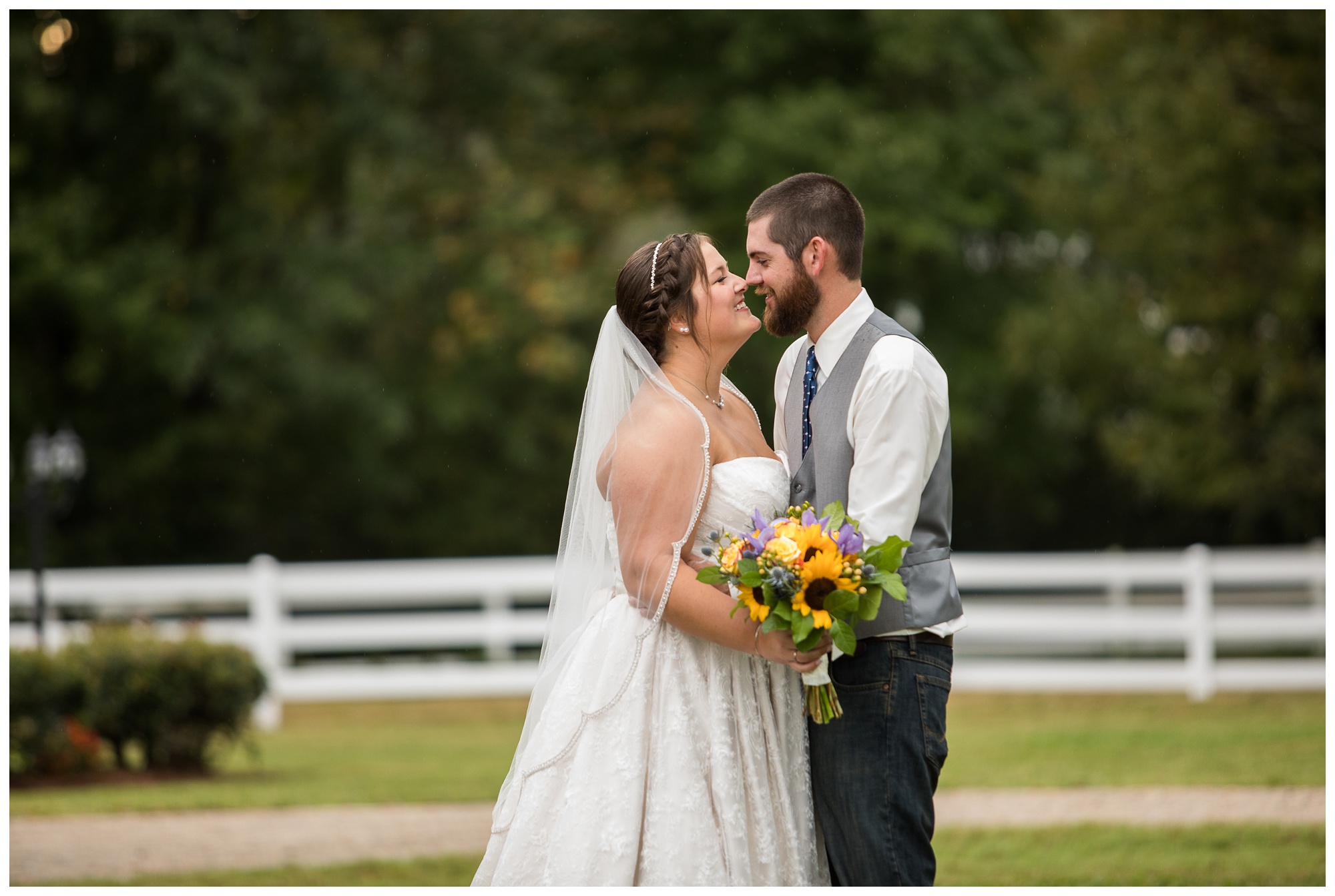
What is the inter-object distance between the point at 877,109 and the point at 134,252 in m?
10.3

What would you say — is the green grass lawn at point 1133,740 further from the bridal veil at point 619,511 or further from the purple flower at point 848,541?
the purple flower at point 848,541

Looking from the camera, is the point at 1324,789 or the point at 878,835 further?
the point at 1324,789

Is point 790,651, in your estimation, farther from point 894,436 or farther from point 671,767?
point 894,436

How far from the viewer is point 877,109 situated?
19.0 m

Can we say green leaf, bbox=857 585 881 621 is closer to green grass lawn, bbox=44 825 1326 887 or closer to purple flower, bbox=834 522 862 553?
purple flower, bbox=834 522 862 553

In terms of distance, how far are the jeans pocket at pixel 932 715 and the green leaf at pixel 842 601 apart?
39 cm

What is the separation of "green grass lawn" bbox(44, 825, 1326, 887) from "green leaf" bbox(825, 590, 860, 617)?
10.3 ft

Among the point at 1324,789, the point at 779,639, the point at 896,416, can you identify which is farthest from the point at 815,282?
the point at 1324,789

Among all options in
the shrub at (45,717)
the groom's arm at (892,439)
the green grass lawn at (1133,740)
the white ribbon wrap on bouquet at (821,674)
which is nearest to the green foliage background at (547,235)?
the green grass lawn at (1133,740)

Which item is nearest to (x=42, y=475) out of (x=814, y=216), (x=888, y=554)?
(x=814, y=216)

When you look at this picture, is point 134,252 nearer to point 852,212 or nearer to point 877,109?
point 877,109

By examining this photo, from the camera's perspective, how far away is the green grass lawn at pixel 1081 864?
607 centimetres

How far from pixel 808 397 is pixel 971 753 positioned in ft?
21.1

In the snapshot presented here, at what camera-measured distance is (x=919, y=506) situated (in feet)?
12.0
